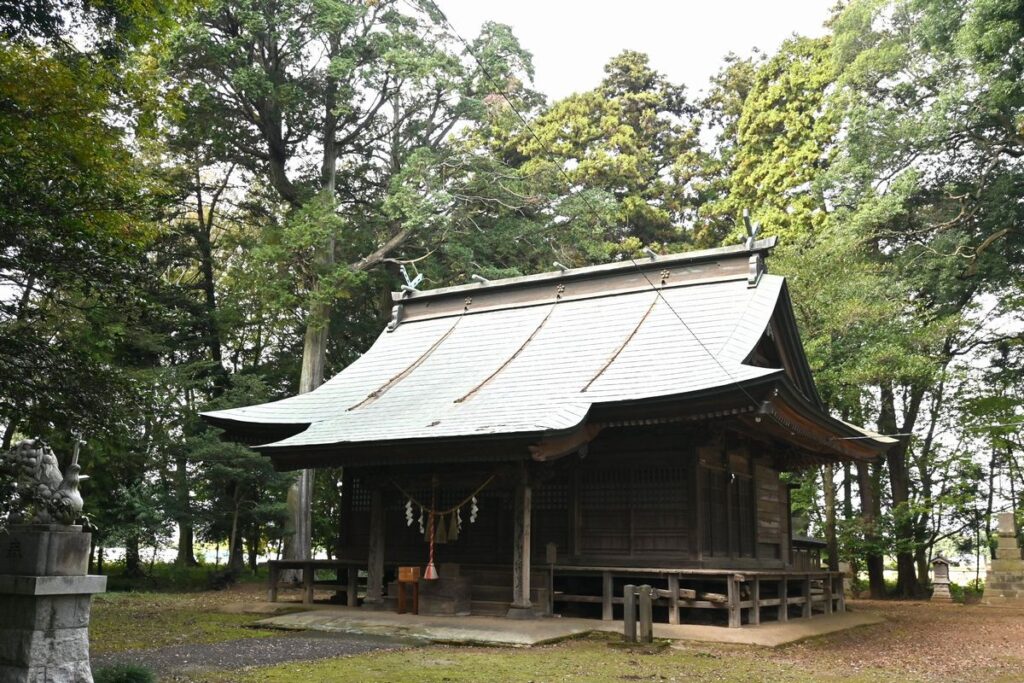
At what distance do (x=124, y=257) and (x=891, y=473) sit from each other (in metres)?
22.4

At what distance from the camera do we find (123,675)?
6766mm

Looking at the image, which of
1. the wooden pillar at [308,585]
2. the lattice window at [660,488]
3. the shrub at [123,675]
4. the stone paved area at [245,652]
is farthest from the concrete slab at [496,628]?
the shrub at [123,675]

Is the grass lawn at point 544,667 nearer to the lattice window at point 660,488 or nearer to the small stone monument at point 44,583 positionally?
the small stone monument at point 44,583

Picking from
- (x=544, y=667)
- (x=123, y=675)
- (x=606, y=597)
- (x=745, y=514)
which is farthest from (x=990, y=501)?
(x=123, y=675)

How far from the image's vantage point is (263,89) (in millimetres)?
24500

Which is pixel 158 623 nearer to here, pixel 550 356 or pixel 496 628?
pixel 496 628

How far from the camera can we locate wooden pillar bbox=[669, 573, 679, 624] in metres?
12.5

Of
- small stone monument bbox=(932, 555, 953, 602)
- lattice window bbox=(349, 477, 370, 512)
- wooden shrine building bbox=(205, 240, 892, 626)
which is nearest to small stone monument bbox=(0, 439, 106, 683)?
wooden shrine building bbox=(205, 240, 892, 626)

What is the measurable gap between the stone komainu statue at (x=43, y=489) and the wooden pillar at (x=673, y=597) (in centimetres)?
840

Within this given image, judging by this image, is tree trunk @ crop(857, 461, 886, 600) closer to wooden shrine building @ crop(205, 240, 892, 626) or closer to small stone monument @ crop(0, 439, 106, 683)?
wooden shrine building @ crop(205, 240, 892, 626)

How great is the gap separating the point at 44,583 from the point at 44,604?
0.19 metres

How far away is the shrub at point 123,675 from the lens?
22.1ft

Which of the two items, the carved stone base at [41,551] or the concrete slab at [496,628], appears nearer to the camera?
the carved stone base at [41,551]

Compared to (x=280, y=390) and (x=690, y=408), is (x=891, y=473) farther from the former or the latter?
(x=280, y=390)
